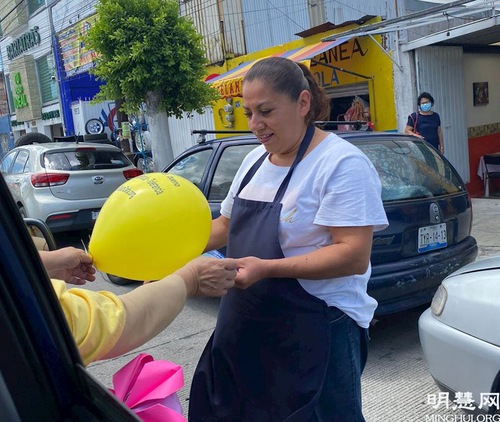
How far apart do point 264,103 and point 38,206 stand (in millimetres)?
6462

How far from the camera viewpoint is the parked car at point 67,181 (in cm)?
759

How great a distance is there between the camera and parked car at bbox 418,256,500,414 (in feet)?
7.65

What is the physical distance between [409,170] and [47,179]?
18.0 ft

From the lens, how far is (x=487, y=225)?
23.9 ft

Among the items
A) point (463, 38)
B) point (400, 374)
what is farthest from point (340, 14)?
point (400, 374)

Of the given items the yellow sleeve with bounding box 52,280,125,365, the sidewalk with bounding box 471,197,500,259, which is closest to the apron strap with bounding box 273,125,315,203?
the yellow sleeve with bounding box 52,280,125,365

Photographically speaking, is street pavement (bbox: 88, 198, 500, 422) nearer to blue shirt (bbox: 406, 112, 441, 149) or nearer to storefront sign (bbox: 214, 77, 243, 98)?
blue shirt (bbox: 406, 112, 441, 149)

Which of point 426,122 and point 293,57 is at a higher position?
point 293,57

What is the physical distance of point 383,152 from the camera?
4027 mm

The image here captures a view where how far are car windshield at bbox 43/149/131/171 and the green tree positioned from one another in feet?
4.95

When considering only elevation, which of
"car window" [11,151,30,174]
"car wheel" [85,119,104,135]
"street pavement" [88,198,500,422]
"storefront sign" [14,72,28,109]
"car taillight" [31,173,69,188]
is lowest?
"street pavement" [88,198,500,422]

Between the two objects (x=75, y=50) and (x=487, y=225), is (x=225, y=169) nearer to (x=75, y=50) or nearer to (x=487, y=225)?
(x=487, y=225)

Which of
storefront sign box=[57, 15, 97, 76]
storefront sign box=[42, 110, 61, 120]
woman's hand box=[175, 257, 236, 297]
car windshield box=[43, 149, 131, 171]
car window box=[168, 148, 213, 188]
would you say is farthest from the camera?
storefront sign box=[42, 110, 61, 120]

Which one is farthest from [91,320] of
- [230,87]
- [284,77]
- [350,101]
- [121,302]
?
[350,101]
